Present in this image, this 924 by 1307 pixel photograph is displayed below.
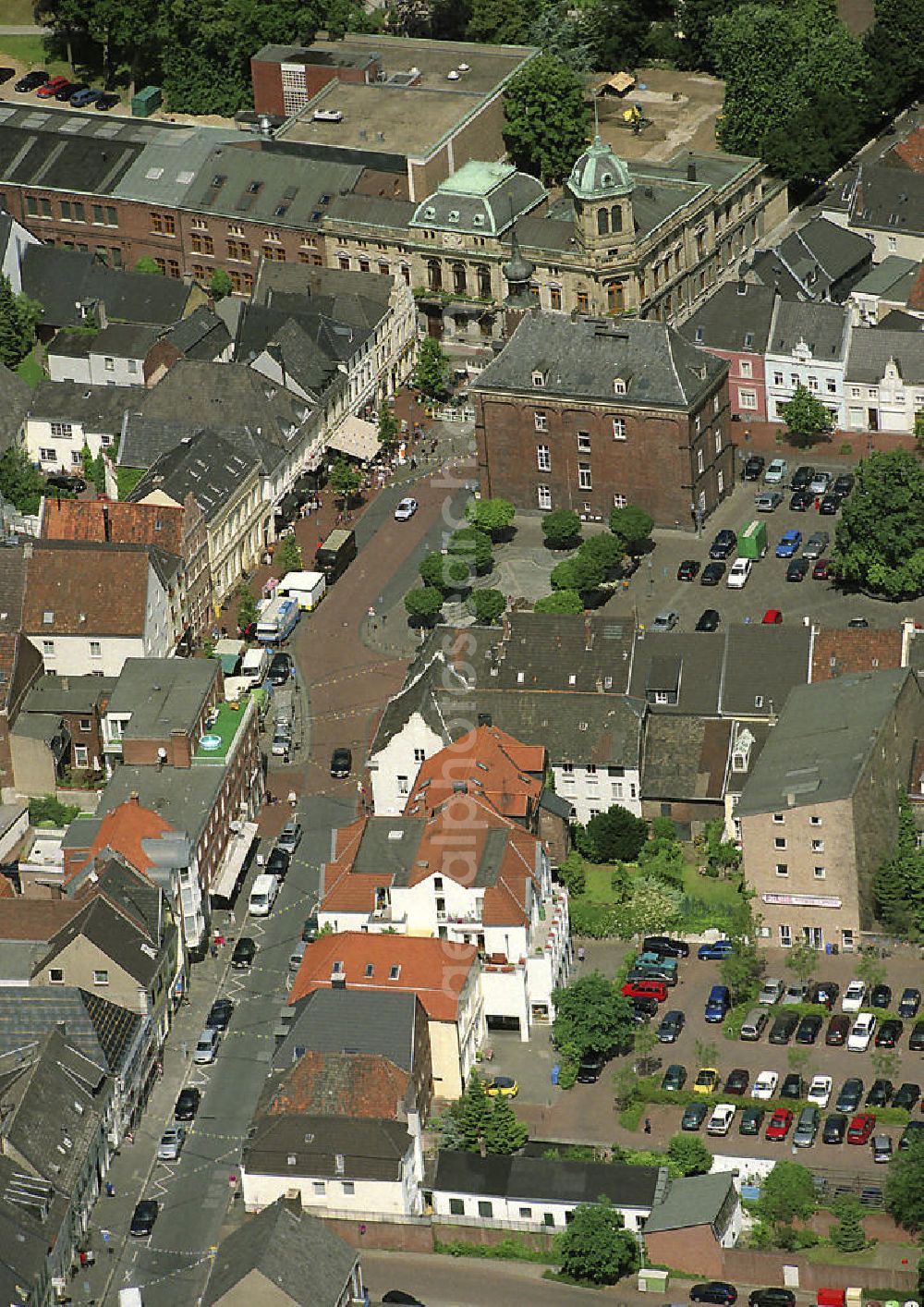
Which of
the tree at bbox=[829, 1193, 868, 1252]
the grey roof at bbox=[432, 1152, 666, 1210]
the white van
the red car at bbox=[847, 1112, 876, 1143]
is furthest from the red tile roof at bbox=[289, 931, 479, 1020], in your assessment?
the tree at bbox=[829, 1193, 868, 1252]

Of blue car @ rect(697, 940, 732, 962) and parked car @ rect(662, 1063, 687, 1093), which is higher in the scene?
blue car @ rect(697, 940, 732, 962)

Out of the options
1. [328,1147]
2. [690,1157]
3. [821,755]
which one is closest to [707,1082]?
[690,1157]

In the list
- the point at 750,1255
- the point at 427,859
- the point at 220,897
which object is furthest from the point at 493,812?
the point at 750,1255

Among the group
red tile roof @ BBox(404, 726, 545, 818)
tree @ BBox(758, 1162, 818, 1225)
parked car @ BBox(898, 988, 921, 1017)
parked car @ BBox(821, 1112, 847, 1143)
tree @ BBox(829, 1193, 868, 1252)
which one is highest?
red tile roof @ BBox(404, 726, 545, 818)

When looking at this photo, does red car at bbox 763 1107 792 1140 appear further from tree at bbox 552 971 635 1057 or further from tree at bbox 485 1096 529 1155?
tree at bbox 485 1096 529 1155

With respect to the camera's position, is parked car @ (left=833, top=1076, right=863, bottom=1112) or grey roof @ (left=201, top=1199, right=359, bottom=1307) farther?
parked car @ (left=833, top=1076, right=863, bottom=1112)

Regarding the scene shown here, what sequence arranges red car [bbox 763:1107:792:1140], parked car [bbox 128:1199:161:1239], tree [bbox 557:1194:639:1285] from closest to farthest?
tree [bbox 557:1194:639:1285]
parked car [bbox 128:1199:161:1239]
red car [bbox 763:1107:792:1140]

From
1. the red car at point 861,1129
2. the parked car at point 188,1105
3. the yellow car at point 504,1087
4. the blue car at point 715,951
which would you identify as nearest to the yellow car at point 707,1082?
the red car at point 861,1129

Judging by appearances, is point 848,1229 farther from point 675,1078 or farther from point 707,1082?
point 675,1078

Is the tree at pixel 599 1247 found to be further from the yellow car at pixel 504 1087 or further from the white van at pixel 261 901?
the white van at pixel 261 901
